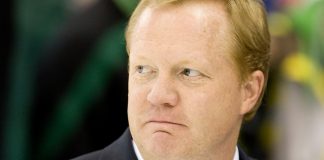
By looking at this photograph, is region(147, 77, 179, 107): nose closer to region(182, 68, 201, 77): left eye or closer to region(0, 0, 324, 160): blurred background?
region(182, 68, 201, 77): left eye

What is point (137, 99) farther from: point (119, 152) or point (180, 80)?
point (119, 152)

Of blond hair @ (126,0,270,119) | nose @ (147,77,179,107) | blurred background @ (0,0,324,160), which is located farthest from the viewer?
blurred background @ (0,0,324,160)

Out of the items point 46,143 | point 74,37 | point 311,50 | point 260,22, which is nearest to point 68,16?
point 74,37

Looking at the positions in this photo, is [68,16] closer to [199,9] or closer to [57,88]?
[57,88]

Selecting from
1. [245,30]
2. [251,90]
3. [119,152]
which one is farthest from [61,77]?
[245,30]

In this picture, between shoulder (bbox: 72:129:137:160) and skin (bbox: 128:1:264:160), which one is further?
shoulder (bbox: 72:129:137:160)

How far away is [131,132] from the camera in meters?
3.38

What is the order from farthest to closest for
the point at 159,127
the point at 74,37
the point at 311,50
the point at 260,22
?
the point at 311,50
the point at 74,37
the point at 260,22
the point at 159,127

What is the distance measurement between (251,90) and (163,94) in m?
0.49

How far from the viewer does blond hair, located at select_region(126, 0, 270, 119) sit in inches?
132

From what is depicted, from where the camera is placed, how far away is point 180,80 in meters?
3.27

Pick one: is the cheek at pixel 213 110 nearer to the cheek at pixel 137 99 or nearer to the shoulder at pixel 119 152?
the cheek at pixel 137 99

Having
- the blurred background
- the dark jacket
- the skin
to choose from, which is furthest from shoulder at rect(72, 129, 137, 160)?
the blurred background

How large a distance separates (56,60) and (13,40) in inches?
10.6
